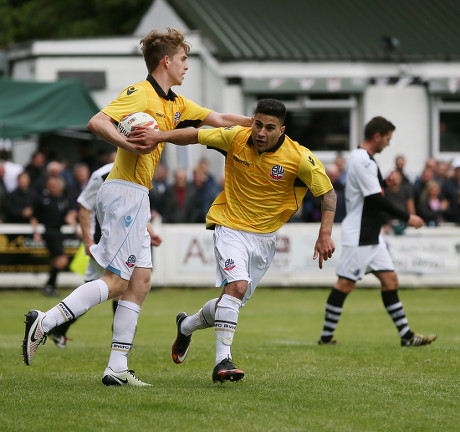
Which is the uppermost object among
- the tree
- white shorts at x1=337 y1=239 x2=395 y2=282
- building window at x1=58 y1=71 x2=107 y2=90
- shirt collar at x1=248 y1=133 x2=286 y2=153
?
the tree

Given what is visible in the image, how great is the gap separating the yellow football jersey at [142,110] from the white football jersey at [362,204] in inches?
144

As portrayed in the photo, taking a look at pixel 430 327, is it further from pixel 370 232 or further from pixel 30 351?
pixel 30 351

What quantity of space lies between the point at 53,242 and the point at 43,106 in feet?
12.8

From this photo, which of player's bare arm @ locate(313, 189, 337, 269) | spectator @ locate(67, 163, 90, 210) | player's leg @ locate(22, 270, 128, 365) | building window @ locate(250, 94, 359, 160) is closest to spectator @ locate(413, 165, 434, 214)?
building window @ locate(250, 94, 359, 160)

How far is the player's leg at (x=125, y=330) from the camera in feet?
24.8

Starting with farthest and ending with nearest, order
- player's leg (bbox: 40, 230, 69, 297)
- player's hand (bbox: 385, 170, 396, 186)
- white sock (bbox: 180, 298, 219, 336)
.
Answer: player's leg (bbox: 40, 230, 69, 297)
player's hand (bbox: 385, 170, 396, 186)
white sock (bbox: 180, 298, 219, 336)

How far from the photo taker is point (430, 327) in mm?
14039

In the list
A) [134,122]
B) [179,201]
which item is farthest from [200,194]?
[134,122]

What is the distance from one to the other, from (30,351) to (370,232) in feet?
16.5

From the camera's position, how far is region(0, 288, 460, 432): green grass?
241 inches

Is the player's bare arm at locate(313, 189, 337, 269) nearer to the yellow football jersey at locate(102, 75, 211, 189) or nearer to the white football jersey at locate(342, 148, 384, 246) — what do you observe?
the yellow football jersey at locate(102, 75, 211, 189)

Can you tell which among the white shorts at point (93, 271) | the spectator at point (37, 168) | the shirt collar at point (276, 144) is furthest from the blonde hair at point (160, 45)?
the spectator at point (37, 168)

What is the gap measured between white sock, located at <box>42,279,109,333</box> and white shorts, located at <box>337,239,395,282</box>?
4.24 meters

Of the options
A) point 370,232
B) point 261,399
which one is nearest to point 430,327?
point 370,232
